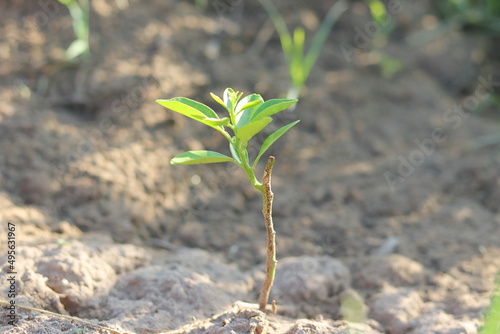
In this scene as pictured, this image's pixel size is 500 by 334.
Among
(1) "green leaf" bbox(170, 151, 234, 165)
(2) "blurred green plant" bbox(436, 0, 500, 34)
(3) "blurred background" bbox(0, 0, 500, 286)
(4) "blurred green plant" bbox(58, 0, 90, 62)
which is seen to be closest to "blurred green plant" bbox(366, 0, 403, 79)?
(3) "blurred background" bbox(0, 0, 500, 286)

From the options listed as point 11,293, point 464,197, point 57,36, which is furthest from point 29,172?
point 464,197

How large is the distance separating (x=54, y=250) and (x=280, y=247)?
71cm

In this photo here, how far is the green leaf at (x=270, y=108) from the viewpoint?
1125 mm

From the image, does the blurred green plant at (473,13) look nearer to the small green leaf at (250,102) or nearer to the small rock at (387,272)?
the small rock at (387,272)

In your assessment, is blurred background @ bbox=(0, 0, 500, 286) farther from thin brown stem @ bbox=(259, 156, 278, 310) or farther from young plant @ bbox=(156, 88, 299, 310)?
young plant @ bbox=(156, 88, 299, 310)

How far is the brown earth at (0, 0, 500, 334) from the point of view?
4.71 feet

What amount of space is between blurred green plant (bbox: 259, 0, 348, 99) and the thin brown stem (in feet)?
3.89

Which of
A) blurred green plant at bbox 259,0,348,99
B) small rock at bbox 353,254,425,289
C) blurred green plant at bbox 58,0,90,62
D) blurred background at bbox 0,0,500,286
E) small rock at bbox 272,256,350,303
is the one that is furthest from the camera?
blurred green plant at bbox 259,0,348,99

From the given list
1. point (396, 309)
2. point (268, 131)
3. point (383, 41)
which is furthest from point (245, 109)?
point (383, 41)

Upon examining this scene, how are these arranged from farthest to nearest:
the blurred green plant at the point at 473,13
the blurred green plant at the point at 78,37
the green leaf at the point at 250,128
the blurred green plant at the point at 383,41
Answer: the blurred green plant at the point at 473,13, the blurred green plant at the point at 383,41, the blurred green plant at the point at 78,37, the green leaf at the point at 250,128

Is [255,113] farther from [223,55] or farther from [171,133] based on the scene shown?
[223,55]

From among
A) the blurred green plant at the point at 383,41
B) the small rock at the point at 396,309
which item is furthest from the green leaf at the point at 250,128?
the blurred green plant at the point at 383,41

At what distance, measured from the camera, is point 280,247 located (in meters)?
1.84

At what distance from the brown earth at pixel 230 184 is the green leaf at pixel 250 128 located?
41 cm
